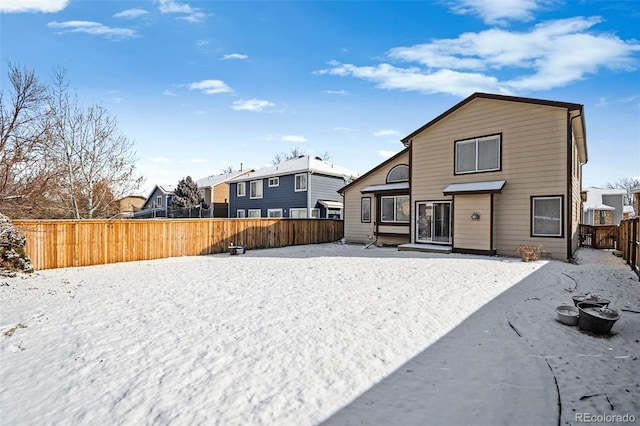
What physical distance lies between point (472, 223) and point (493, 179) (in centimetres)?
201

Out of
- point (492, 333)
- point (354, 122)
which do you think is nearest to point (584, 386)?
point (492, 333)

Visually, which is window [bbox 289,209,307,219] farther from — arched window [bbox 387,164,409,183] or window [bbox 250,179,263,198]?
arched window [bbox 387,164,409,183]

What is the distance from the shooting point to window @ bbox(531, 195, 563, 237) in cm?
1192

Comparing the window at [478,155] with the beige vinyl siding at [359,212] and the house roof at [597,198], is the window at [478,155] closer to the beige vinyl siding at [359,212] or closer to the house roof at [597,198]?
the beige vinyl siding at [359,212]

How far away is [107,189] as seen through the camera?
16.5 m

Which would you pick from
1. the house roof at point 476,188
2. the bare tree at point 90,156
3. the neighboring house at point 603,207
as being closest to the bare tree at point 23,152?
the bare tree at point 90,156

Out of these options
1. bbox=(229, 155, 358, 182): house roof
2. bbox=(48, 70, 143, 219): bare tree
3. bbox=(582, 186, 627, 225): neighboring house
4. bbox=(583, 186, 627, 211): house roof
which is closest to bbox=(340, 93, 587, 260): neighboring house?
bbox=(229, 155, 358, 182): house roof

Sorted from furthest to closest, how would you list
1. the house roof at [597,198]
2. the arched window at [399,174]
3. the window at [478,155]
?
the house roof at [597,198] < the arched window at [399,174] < the window at [478,155]

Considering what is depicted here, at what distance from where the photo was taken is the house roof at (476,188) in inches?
501

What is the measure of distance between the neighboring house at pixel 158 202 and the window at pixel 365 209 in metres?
26.4

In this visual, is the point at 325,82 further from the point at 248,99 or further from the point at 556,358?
the point at 556,358

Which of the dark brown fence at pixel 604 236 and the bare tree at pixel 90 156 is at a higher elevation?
the bare tree at pixel 90 156

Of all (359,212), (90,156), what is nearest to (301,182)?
(359,212)

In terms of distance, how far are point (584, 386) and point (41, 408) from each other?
5.81 metres
